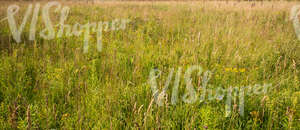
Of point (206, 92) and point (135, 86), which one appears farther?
point (135, 86)

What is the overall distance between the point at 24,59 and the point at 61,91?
91cm

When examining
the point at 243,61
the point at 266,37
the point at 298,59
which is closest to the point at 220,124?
the point at 243,61

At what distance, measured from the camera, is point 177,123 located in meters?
1.44

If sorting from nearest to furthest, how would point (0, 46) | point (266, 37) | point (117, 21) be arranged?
point (0, 46)
point (266, 37)
point (117, 21)

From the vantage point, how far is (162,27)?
13.4 feet

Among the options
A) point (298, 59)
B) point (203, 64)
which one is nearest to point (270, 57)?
point (298, 59)

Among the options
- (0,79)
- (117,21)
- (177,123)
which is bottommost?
(177,123)

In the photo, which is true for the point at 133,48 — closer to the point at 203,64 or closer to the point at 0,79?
the point at 203,64

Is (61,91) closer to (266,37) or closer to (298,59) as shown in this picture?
(298,59)

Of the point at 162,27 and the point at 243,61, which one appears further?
the point at 162,27

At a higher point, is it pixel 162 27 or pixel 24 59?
pixel 162 27

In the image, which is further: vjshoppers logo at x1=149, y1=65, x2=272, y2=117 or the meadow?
vjshoppers logo at x1=149, y1=65, x2=272, y2=117

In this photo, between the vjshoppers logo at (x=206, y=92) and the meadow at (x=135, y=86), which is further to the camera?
the vjshoppers logo at (x=206, y=92)

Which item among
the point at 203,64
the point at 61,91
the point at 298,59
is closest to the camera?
the point at 61,91
